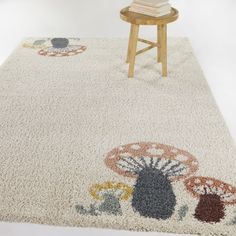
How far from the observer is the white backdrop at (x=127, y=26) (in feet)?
10.3

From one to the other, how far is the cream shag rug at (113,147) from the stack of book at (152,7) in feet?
1.26

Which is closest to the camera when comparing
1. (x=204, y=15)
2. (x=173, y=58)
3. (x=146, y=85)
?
(x=146, y=85)

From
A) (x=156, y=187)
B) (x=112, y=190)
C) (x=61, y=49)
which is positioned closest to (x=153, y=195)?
(x=156, y=187)

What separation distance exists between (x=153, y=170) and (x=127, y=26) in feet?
7.31

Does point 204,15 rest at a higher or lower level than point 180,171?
lower

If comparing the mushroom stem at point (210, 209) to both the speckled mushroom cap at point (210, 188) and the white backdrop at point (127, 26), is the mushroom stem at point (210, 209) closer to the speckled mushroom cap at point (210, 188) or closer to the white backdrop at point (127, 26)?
the speckled mushroom cap at point (210, 188)

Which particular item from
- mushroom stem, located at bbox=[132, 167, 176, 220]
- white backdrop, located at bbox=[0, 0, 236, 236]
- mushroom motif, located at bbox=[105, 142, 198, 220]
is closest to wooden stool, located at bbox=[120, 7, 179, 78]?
white backdrop, located at bbox=[0, 0, 236, 236]

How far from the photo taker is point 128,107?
2.69 metres

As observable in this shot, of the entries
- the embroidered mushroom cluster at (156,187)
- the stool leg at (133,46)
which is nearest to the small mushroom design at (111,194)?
the embroidered mushroom cluster at (156,187)

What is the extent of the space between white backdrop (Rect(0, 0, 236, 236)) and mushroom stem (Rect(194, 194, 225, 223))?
0.60m

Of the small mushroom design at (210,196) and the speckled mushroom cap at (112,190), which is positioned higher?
the speckled mushroom cap at (112,190)

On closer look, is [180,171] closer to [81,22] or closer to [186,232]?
[186,232]

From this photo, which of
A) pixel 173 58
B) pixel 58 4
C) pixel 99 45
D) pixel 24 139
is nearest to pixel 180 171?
pixel 24 139

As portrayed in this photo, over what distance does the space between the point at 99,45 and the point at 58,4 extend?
5.00 feet
